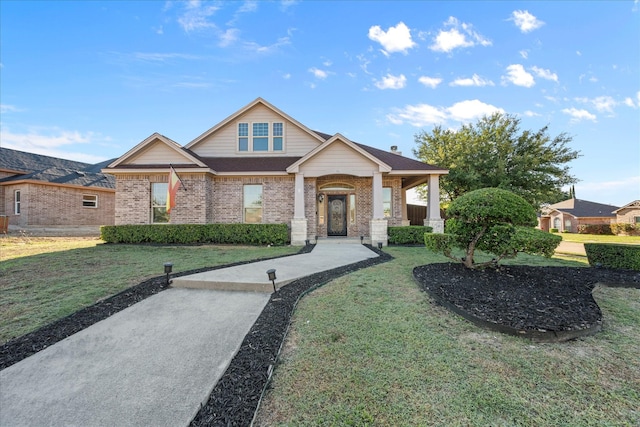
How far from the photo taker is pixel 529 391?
211 cm

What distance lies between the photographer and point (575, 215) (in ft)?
105

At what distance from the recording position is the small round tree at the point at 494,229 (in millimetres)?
4656

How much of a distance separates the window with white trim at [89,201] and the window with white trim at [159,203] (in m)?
11.5

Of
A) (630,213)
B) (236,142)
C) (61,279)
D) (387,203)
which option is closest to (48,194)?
(236,142)

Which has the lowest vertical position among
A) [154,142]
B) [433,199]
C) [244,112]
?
[433,199]

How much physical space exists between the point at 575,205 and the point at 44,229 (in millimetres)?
55018

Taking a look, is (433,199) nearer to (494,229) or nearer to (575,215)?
(494,229)

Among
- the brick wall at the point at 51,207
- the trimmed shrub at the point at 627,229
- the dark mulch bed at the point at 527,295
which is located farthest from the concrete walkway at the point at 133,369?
the trimmed shrub at the point at 627,229

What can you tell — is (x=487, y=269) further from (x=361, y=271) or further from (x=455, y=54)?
(x=455, y=54)

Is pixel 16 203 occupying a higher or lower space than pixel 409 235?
higher

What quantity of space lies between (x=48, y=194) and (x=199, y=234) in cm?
1437

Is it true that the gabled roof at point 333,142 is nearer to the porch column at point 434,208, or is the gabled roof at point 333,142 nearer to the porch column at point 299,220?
the porch column at point 299,220

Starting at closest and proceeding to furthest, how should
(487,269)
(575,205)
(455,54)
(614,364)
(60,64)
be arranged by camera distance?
(614,364), (487,269), (60,64), (455,54), (575,205)

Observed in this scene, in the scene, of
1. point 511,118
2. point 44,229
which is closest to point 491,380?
point 511,118
